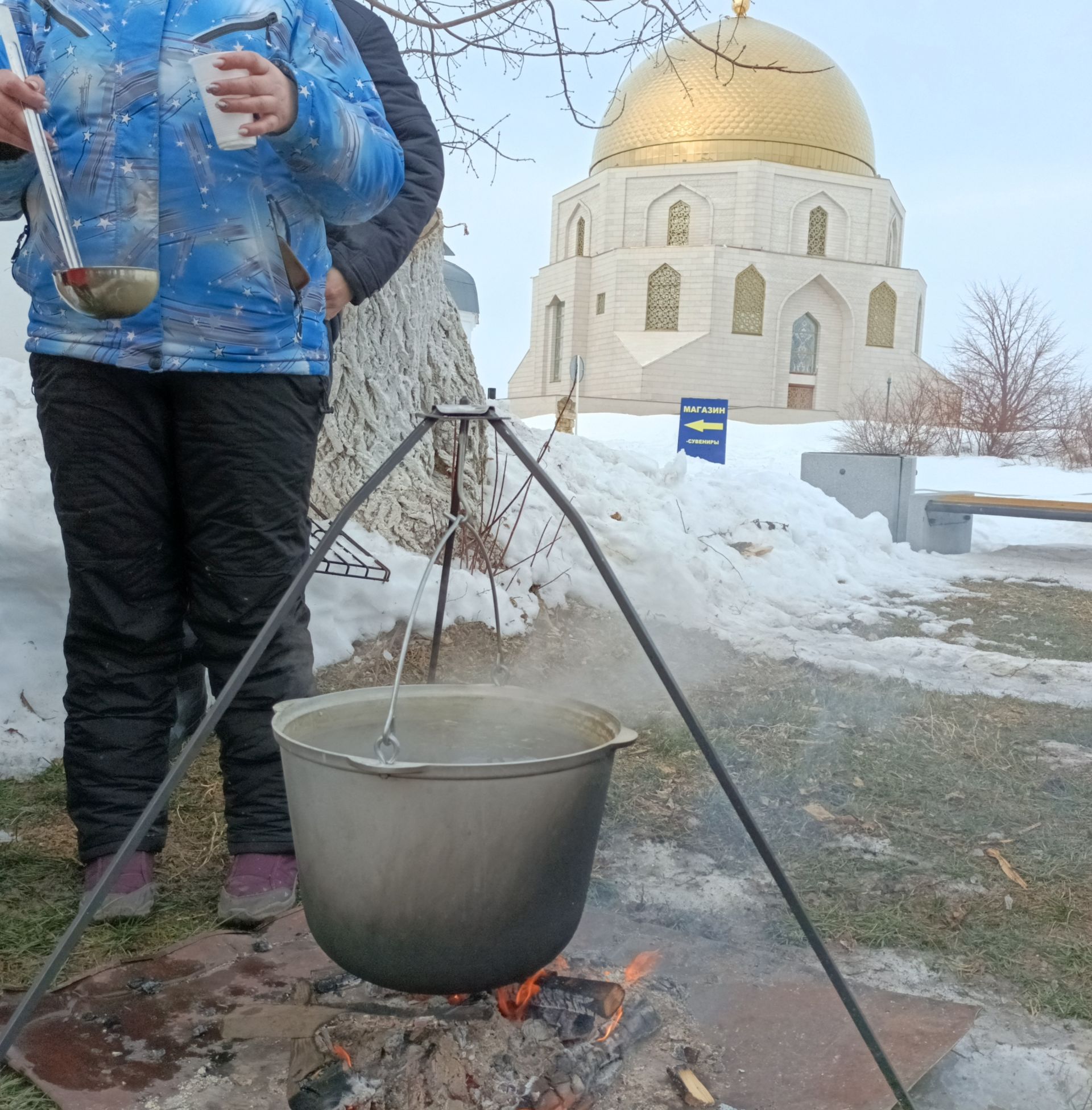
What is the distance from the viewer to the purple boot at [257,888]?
2211 millimetres

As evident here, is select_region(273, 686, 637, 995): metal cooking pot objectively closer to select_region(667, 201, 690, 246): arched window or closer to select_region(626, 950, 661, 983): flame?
select_region(626, 950, 661, 983): flame

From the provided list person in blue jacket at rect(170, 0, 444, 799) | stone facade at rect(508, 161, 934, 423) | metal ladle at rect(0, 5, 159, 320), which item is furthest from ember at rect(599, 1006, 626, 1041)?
stone facade at rect(508, 161, 934, 423)

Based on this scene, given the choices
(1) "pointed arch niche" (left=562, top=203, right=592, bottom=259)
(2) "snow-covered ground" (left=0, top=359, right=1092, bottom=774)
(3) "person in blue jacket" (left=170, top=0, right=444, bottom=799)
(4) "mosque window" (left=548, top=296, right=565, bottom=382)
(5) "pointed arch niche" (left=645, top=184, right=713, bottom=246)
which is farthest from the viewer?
(4) "mosque window" (left=548, top=296, right=565, bottom=382)

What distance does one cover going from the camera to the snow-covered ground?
3.36 m

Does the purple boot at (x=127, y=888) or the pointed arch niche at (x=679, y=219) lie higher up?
the pointed arch niche at (x=679, y=219)

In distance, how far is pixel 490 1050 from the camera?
1658mm

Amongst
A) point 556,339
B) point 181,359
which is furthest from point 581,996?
point 556,339

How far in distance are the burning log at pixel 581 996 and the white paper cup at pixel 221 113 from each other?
1447mm

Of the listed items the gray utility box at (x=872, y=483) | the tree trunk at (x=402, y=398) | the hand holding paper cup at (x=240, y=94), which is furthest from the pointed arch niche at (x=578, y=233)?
the hand holding paper cup at (x=240, y=94)

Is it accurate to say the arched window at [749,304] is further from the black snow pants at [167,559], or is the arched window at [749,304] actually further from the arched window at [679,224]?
the black snow pants at [167,559]

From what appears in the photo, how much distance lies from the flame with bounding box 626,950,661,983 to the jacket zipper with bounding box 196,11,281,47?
180cm

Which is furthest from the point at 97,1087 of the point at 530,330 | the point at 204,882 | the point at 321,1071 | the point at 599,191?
the point at 530,330

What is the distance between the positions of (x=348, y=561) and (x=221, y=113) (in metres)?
2.79

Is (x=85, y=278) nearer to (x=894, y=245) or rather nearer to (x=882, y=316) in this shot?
(x=882, y=316)
